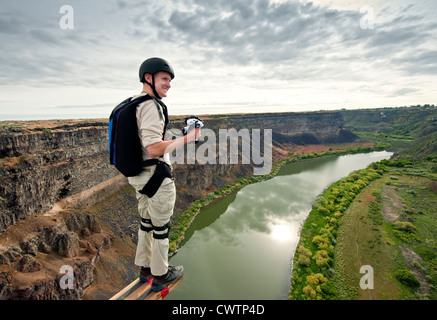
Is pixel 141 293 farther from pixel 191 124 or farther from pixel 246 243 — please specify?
pixel 246 243

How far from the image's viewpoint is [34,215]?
16000 millimetres

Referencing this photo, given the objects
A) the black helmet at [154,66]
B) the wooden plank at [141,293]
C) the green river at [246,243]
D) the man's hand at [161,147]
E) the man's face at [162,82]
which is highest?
the black helmet at [154,66]

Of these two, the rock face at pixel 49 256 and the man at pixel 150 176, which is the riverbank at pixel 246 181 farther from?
the man at pixel 150 176

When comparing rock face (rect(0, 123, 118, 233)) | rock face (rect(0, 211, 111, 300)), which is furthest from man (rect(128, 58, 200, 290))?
rock face (rect(0, 123, 118, 233))

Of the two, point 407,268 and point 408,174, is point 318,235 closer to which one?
point 407,268

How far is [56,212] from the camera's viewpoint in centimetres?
1748

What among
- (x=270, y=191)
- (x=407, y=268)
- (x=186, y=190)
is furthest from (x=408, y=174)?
(x=186, y=190)

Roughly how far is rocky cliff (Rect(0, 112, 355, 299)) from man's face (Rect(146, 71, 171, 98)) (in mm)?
14273

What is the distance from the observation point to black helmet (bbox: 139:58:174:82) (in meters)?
3.21

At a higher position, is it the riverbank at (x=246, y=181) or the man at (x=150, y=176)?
the man at (x=150, y=176)

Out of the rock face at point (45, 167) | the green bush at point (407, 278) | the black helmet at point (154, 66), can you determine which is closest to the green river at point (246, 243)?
the green bush at point (407, 278)

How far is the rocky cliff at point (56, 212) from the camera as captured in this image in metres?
12.7

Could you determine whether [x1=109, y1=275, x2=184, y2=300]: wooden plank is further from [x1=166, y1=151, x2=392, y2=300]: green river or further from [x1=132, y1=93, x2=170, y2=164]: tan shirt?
[x1=166, y1=151, x2=392, y2=300]: green river

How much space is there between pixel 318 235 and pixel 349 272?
5.33m
